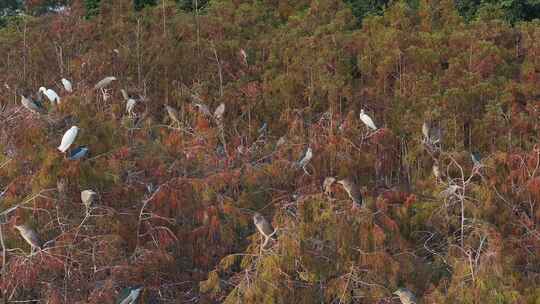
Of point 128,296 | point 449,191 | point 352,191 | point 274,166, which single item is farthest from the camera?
point 274,166

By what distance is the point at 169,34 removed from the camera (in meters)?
13.7

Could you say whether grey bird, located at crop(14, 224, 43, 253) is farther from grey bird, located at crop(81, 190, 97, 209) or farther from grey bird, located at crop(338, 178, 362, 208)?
grey bird, located at crop(338, 178, 362, 208)

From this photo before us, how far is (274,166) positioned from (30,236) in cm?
265

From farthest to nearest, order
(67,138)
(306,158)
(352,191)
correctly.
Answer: (306,158) → (352,191) → (67,138)

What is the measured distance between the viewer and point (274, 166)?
7.41m

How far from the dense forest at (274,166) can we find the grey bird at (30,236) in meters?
0.03

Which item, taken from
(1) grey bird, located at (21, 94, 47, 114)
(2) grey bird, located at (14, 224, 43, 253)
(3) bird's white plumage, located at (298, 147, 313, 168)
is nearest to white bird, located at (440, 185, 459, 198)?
(3) bird's white plumage, located at (298, 147, 313, 168)

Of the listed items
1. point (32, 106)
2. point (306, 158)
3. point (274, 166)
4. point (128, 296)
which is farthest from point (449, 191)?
point (32, 106)

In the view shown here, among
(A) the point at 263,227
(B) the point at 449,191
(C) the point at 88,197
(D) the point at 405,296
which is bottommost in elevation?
(D) the point at 405,296

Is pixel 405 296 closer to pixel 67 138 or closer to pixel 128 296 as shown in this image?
pixel 128 296

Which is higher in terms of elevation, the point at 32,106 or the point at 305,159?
the point at 32,106

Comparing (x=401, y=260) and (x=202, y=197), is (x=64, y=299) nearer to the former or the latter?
(x=202, y=197)

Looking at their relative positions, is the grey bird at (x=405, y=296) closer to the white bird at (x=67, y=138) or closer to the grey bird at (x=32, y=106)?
the white bird at (x=67, y=138)

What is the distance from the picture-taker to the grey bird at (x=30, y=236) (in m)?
5.38
